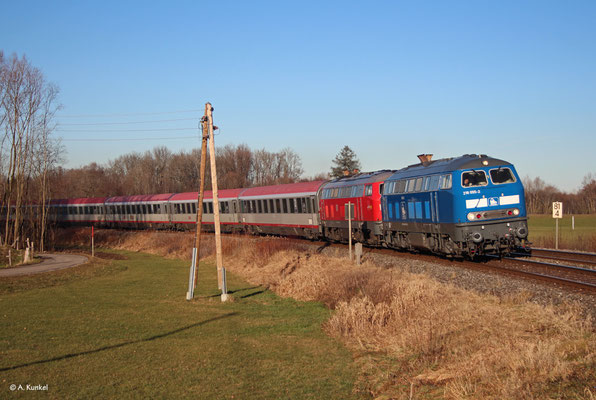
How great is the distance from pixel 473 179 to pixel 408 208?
429 centimetres

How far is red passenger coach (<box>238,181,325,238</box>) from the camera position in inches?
1304

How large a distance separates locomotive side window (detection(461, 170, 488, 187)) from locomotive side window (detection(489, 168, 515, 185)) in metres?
0.34

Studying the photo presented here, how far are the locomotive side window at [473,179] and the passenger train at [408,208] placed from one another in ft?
0.11

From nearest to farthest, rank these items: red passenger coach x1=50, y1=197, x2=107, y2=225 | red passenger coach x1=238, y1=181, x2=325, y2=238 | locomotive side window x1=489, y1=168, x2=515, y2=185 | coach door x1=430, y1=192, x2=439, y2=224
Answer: locomotive side window x1=489, y1=168, x2=515, y2=185
coach door x1=430, y1=192, x2=439, y2=224
red passenger coach x1=238, y1=181, x2=325, y2=238
red passenger coach x1=50, y1=197, x2=107, y2=225

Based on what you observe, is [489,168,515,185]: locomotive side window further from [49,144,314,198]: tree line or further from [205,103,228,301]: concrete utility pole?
[49,144,314,198]: tree line

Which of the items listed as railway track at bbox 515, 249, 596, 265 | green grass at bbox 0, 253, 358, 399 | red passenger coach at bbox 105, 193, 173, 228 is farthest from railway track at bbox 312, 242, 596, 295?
red passenger coach at bbox 105, 193, 173, 228

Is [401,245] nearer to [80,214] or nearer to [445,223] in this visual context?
[445,223]

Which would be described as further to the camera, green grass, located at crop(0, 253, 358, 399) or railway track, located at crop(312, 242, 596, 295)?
railway track, located at crop(312, 242, 596, 295)

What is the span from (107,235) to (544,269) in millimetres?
38380

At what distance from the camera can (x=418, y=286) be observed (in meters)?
13.1

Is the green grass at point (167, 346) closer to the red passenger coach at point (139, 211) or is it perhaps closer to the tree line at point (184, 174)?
the red passenger coach at point (139, 211)

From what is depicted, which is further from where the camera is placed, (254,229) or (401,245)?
(254,229)

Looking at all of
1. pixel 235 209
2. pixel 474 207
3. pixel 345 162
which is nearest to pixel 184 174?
pixel 345 162

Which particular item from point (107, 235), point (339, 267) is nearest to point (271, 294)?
point (339, 267)
